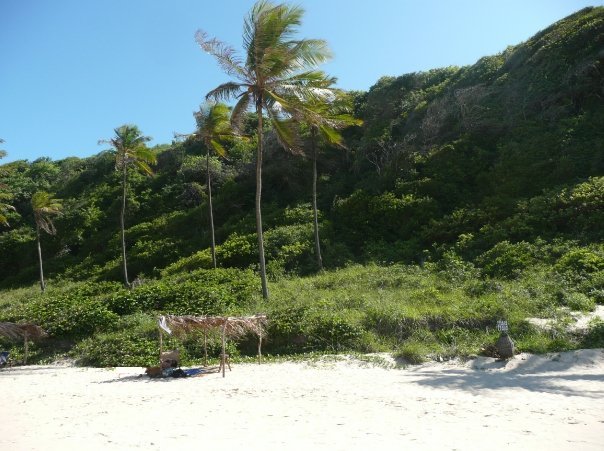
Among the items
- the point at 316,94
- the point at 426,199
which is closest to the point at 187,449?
the point at 316,94

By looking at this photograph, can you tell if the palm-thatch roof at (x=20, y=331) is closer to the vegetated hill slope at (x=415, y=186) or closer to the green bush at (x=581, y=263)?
the vegetated hill slope at (x=415, y=186)

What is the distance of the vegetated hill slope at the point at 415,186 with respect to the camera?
19.0 m

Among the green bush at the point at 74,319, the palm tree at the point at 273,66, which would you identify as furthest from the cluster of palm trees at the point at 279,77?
the green bush at the point at 74,319

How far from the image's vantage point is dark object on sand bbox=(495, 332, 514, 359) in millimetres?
9867

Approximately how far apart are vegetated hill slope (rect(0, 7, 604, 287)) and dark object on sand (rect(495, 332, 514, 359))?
21.3 feet

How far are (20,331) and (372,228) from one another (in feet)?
48.1

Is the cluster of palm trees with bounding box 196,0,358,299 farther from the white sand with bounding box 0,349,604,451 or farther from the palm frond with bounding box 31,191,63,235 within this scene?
the palm frond with bounding box 31,191,63,235

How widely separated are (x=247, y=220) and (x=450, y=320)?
53.5 feet

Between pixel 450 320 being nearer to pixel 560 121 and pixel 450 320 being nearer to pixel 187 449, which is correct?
pixel 187 449

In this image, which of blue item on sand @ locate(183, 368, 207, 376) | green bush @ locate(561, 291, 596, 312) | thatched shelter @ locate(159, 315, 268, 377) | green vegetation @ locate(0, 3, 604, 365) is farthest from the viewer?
green vegetation @ locate(0, 3, 604, 365)

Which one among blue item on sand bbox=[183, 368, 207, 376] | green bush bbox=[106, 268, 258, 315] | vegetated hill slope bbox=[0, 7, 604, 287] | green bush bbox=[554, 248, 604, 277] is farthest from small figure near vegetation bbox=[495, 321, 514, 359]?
green bush bbox=[106, 268, 258, 315]

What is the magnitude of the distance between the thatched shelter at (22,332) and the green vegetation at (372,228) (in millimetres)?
628

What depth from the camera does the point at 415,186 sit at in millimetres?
22734

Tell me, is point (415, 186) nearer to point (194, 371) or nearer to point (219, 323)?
point (219, 323)
